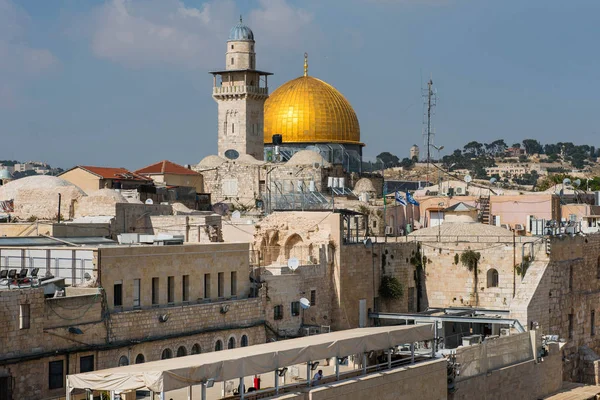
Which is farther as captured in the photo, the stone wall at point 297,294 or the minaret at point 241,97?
the minaret at point 241,97

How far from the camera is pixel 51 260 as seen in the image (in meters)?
26.3

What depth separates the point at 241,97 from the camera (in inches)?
2312

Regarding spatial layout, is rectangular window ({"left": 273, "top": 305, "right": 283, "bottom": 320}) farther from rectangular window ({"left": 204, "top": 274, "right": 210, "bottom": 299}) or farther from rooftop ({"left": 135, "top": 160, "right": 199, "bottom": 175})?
rooftop ({"left": 135, "top": 160, "right": 199, "bottom": 175})

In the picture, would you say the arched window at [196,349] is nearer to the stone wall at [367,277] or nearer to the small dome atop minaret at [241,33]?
the stone wall at [367,277]

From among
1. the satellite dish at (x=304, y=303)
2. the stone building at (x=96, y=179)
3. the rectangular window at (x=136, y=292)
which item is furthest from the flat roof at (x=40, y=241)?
the stone building at (x=96, y=179)

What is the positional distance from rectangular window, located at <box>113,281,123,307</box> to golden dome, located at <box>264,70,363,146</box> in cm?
3429

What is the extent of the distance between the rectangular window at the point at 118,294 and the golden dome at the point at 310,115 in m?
34.3

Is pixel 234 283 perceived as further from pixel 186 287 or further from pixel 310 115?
pixel 310 115

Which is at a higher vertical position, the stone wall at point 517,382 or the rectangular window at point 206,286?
the rectangular window at point 206,286

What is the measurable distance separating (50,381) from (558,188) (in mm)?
39178

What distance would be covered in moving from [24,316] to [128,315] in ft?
10.5

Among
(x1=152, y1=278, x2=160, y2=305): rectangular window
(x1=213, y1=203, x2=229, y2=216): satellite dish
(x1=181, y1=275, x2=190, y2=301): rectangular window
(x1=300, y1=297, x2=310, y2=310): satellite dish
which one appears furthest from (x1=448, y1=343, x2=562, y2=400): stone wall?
(x1=213, y1=203, x2=229, y2=216): satellite dish

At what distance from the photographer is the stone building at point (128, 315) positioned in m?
22.2

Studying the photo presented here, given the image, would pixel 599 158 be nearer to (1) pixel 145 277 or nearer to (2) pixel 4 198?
(2) pixel 4 198
